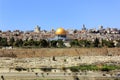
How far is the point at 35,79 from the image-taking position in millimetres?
25109

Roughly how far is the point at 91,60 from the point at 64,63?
309cm

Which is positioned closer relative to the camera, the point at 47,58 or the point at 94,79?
the point at 94,79

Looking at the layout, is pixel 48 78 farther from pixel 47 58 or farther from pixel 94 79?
pixel 47 58

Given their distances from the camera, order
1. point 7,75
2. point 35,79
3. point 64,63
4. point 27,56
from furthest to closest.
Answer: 1. point 27,56
2. point 64,63
3. point 7,75
4. point 35,79

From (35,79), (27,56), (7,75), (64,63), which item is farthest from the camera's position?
→ (27,56)

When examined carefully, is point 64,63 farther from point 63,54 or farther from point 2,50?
point 2,50

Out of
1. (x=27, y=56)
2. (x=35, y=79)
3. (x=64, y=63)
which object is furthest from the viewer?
(x=27, y=56)

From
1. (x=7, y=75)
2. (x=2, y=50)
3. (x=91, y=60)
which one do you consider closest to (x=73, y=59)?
(x=91, y=60)

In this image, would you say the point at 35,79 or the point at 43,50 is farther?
the point at 43,50

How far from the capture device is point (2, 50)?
40219 millimetres

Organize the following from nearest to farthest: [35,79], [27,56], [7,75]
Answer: [35,79] < [7,75] < [27,56]

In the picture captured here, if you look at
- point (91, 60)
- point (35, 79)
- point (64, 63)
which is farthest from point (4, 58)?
point (35, 79)

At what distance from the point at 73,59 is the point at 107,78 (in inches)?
507

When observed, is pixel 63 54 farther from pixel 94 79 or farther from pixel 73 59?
pixel 94 79
